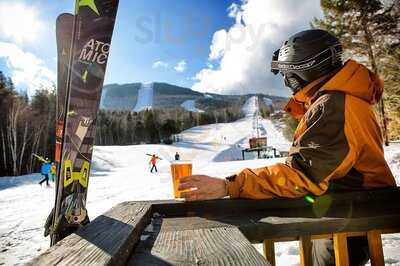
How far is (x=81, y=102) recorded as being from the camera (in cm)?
260

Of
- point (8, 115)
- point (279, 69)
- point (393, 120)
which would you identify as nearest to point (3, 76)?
point (8, 115)

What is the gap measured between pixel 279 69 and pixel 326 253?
117 cm

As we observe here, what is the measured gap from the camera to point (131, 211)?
4.64 feet

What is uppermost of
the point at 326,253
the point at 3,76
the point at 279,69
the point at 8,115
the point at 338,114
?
the point at 3,76

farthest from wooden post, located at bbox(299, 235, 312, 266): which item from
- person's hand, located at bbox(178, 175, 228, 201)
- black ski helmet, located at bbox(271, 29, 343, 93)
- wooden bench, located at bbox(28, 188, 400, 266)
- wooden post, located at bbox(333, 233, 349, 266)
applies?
black ski helmet, located at bbox(271, 29, 343, 93)

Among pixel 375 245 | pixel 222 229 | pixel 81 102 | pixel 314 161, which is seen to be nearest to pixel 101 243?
pixel 222 229

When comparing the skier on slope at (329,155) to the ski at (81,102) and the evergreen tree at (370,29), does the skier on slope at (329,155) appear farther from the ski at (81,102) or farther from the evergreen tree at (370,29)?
the evergreen tree at (370,29)

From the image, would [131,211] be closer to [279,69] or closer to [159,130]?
[279,69]

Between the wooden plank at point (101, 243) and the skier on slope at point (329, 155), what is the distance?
437mm

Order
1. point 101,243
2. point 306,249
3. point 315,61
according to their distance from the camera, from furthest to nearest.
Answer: point 315,61
point 306,249
point 101,243

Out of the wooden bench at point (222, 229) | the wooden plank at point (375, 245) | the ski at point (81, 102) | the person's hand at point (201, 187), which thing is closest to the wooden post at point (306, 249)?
the wooden bench at point (222, 229)

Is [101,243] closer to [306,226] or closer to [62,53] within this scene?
[306,226]

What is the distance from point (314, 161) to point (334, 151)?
101 mm

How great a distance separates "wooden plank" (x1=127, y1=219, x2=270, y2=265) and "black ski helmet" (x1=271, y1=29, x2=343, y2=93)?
114cm
